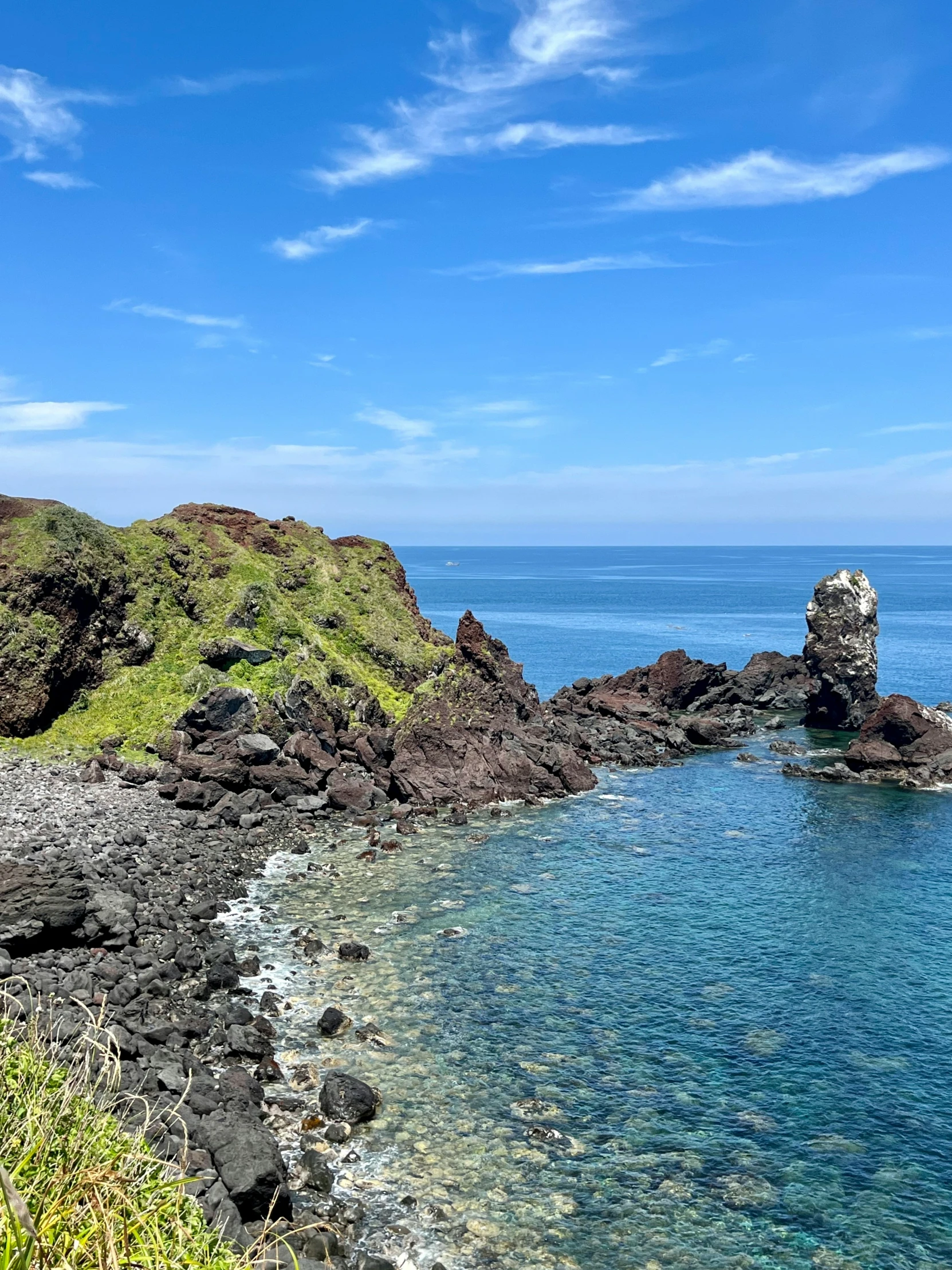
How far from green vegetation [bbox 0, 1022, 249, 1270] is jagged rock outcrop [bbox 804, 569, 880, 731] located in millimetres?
82993

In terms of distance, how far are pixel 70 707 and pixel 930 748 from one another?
63.1 metres

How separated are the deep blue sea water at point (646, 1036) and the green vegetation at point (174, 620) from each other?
2130 cm

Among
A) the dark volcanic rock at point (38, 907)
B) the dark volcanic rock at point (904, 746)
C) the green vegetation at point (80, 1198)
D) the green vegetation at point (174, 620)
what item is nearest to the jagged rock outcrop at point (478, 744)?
the green vegetation at point (174, 620)

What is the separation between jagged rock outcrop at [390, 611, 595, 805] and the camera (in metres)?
59.2

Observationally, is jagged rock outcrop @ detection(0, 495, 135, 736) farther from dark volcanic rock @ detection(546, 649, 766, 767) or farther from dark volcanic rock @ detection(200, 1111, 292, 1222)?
dark volcanic rock @ detection(200, 1111, 292, 1222)

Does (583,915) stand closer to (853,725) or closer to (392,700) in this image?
(392,700)

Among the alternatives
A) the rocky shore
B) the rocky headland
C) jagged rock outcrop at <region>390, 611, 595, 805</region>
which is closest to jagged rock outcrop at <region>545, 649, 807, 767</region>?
the rocky headland

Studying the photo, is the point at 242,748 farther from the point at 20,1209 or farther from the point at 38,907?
the point at 20,1209

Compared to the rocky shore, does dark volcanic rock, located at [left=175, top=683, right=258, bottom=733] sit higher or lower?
higher

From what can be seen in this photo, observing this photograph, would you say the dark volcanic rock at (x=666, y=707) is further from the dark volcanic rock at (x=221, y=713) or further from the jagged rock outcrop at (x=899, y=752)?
the dark volcanic rock at (x=221, y=713)

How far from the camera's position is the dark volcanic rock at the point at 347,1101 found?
79.4 ft

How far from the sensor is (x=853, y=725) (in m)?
86.7


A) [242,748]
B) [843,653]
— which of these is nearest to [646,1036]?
[242,748]

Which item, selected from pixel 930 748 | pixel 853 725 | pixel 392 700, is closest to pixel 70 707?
pixel 392 700
